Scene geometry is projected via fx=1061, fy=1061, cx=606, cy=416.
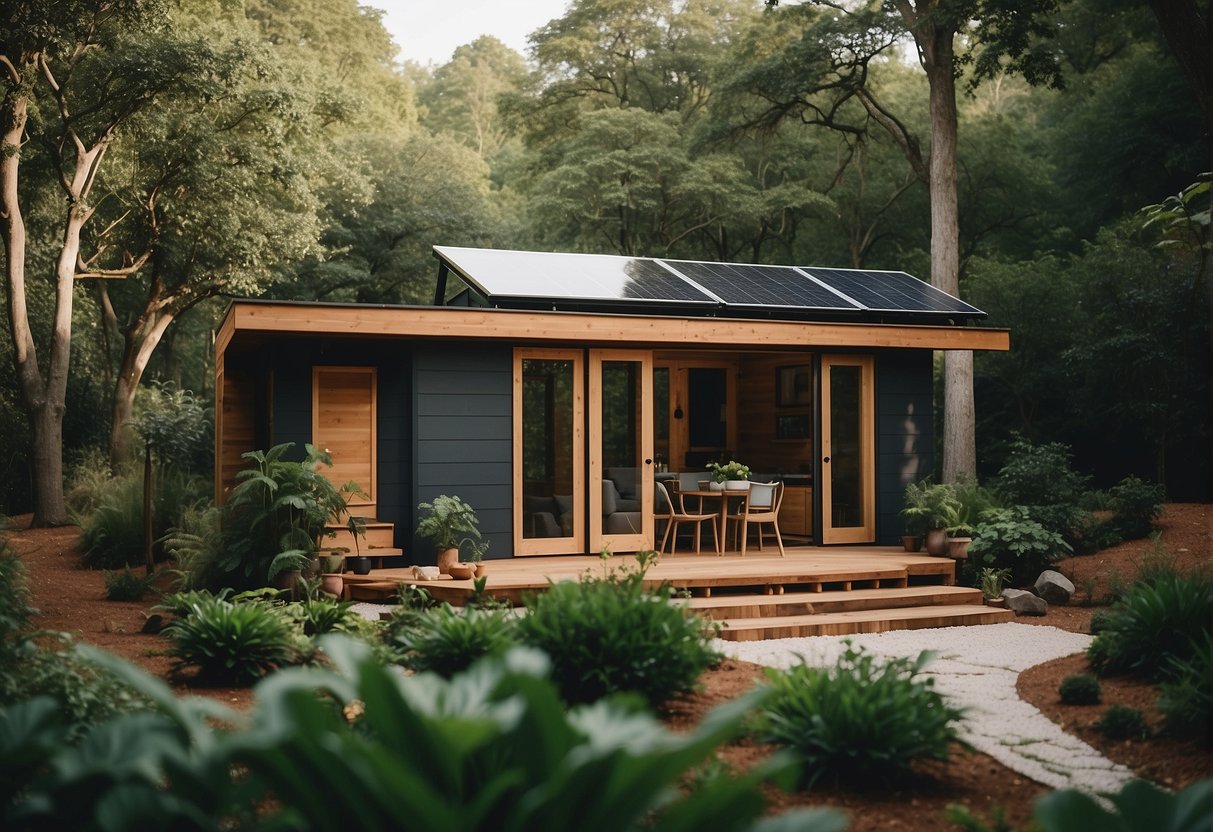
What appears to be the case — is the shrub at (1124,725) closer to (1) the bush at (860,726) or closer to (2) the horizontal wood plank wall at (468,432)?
(1) the bush at (860,726)

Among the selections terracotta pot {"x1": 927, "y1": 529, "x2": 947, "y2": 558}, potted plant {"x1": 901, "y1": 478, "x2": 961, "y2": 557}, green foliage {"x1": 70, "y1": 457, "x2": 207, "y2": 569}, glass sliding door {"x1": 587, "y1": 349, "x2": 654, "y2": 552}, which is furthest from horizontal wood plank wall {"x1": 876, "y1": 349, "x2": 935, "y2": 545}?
green foliage {"x1": 70, "y1": 457, "x2": 207, "y2": 569}

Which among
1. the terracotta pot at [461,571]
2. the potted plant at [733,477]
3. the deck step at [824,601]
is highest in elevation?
the potted plant at [733,477]

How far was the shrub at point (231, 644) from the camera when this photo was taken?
559 cm

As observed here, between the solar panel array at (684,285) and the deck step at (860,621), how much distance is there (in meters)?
3.51

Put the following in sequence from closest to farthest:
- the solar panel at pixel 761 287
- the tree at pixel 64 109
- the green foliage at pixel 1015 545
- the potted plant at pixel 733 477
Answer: the green foliage at pixel 1015 545 < the potted plant at pixel 733 477 < the solar panel at pixel 761 287 < the tree at pixel 64 109

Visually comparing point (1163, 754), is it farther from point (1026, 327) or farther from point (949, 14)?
point (1026, 327)

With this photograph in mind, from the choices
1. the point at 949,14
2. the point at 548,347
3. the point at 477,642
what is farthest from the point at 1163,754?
the point at 949,14

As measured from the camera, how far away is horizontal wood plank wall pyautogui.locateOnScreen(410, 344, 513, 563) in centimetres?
954

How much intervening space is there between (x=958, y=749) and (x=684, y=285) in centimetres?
733

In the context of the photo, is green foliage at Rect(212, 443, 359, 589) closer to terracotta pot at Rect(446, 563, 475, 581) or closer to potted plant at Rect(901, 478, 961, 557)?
terracotta pot at Rect(446, 563, 475, 581)

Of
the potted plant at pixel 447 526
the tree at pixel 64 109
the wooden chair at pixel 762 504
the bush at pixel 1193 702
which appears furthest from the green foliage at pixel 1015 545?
the tree at pixel 64 109

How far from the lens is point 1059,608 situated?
9.20 meters

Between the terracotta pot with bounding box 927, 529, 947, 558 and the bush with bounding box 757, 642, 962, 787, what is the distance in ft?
19.5

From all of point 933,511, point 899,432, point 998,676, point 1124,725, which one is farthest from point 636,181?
point 1124,725
